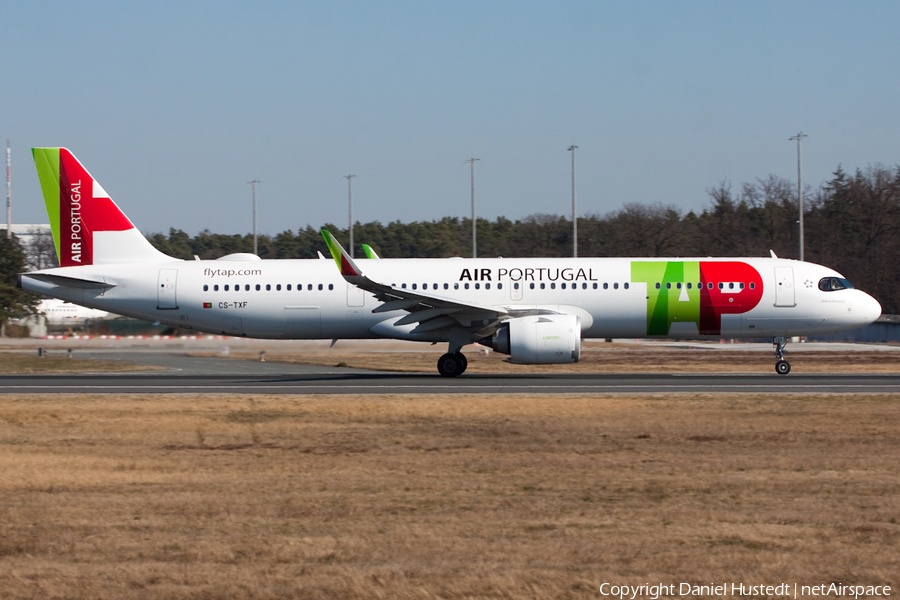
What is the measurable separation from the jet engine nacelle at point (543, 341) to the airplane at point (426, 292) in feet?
1.95

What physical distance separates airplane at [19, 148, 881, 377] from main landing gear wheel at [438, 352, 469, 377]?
0.09 feet

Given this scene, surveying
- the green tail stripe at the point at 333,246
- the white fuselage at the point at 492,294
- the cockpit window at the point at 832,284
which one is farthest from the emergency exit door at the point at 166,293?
the cockpit window at the point at 832,284

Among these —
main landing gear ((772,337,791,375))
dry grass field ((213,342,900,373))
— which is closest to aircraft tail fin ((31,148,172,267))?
dry grass field ((213,342,900,373))

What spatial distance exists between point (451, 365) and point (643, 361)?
11.0 metres

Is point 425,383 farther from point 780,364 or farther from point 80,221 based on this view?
Answer: point 80,221

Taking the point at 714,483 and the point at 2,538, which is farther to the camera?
the point at 714,483

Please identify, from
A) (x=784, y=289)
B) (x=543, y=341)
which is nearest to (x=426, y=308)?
(x=543, y=341)

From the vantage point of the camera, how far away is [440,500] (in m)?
10.1

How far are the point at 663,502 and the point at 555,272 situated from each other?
623 inches

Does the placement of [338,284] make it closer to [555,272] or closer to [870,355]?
[555,272]

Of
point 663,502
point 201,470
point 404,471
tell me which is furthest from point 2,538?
point 663,502

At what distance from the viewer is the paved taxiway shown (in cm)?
2148

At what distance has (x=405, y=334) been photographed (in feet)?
82.1

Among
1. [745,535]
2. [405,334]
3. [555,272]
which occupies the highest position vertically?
[555,272]
